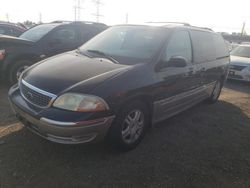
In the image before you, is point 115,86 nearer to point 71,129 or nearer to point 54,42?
point 71,129

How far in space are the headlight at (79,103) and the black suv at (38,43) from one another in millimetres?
3840

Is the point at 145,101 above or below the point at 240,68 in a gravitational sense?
above

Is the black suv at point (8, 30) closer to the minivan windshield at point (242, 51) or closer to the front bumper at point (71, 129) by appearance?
the front bumper at point (71, 129)

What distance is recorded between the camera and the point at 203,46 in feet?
17.1

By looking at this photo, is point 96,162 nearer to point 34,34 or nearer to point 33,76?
point 33,76

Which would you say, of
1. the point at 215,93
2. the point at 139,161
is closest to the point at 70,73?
the point at 139,161

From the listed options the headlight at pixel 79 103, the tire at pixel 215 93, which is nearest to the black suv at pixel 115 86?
the headlight at pixel 79 103

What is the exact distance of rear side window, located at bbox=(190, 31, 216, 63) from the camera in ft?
15.9

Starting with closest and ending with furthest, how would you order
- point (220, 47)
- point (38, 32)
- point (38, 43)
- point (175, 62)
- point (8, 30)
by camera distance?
point (175, 62) → point (220, 47) → point (38, 43) → point (38, 32) → point (8, 30)

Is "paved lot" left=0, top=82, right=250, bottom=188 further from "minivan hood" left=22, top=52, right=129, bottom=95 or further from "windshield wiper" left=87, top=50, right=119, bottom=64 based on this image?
"windshield wiper" left=87, top=50, right=119, bottom=64

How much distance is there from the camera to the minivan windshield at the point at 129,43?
3.87 m

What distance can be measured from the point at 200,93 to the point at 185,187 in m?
2.62

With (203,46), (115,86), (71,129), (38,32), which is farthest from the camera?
(38,32)

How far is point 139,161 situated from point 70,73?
1.45 m
